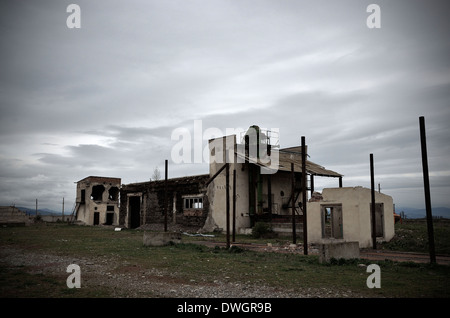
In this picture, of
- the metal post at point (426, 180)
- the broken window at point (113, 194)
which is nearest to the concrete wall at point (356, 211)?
the metal post at point (426, 180)

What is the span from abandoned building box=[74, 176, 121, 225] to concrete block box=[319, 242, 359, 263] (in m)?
38.8

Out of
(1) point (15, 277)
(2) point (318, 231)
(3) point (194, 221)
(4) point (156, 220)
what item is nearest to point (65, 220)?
(4) point (156, 220)

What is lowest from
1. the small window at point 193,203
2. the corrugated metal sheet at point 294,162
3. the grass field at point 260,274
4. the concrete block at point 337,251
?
the grass field at point 260,274

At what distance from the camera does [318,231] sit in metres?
17.5

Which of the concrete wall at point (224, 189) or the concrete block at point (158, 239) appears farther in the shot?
the concrete wall at point (224, 189)

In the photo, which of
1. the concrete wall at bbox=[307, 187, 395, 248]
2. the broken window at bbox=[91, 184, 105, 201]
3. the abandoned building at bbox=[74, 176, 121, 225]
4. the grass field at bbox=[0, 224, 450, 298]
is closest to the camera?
the grass field at bbox=[0, 224, 450, 298]

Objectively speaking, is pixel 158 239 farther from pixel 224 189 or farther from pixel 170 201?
pixel 170 201

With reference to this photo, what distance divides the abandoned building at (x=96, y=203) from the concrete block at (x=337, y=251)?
127 ft

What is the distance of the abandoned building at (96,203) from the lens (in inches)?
1759

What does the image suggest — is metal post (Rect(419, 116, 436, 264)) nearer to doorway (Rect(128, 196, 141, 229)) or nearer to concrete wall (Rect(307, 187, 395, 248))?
concrete wall (Rect(307, 187, 395, 248))

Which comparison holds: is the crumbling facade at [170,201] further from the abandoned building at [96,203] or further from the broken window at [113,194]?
the broken window at [113,194]

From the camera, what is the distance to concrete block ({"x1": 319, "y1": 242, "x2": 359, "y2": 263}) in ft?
32.6

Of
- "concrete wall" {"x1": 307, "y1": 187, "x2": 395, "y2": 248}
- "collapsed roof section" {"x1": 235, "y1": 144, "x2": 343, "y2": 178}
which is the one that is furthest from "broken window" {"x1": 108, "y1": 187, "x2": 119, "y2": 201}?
"concrete wall" {"x1": 307, "y1": 187, "x2": 395, "y2": 248}

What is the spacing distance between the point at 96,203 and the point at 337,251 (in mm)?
40784
